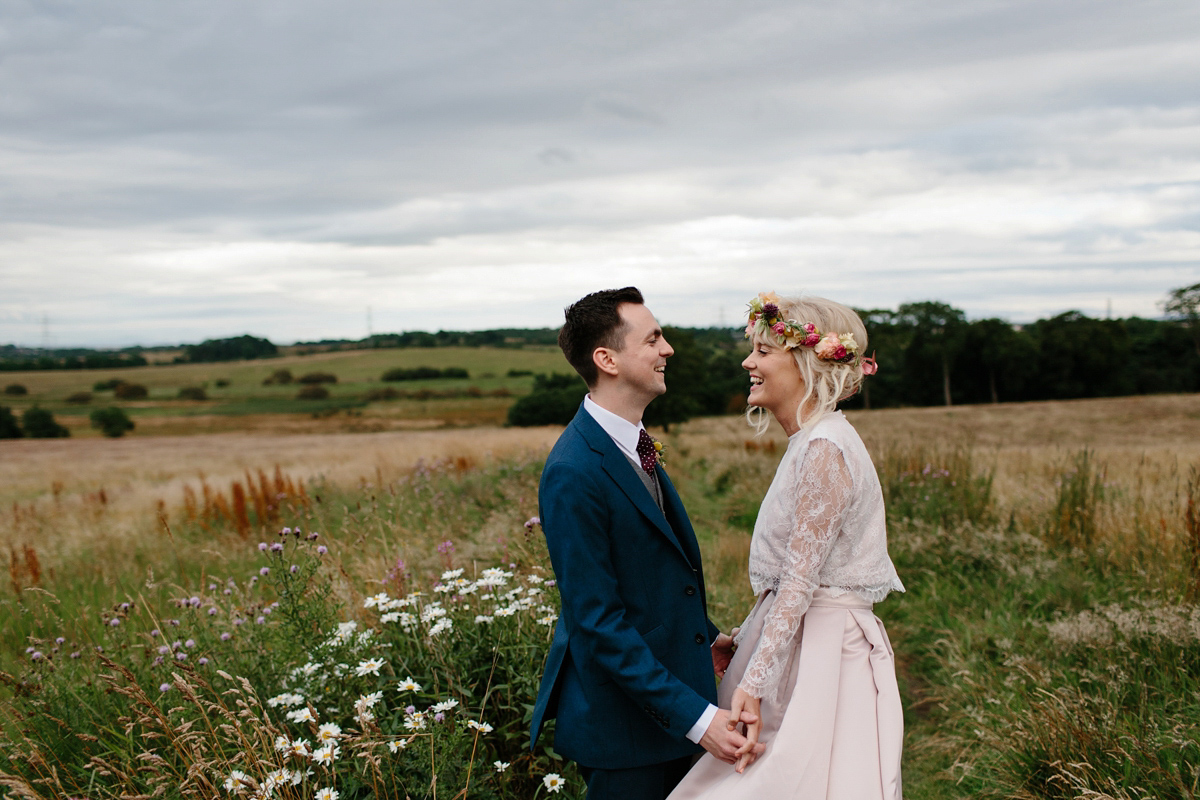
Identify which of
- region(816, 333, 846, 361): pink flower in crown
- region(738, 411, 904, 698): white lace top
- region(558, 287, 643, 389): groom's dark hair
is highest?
region(558, 287, 643, 389): groom's dark hair

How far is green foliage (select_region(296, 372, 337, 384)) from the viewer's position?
69.4 m

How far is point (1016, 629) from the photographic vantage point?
5.21 m

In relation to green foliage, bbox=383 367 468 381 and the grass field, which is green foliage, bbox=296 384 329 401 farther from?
green foliage, bbox=383 367 468 381

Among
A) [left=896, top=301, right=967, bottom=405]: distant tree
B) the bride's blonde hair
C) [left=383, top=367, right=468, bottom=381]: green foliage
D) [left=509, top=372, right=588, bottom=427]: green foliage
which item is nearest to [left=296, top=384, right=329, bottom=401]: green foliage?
[left=383, top=367, right=468, bottom=381]: green foliage

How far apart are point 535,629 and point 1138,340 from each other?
236ft

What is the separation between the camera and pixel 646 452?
8.31 ft

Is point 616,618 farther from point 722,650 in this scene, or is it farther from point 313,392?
point 313,392

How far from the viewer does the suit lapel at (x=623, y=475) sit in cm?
228

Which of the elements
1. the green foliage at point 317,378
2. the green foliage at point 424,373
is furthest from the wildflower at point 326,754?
the green foliage at point 317,378

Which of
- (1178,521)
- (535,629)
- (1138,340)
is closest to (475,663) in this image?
(535,629)

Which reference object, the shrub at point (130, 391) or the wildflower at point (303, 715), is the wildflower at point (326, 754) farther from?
the shrub at point (130, 391)

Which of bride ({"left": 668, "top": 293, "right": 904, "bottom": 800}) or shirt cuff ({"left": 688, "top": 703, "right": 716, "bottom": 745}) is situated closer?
shirt cuff ({"left": 688, "top": 703, "right": 716, "bottom": 745})

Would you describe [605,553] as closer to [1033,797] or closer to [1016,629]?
[1033,797]

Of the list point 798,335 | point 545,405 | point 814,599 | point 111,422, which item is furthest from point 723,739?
point 111,422
